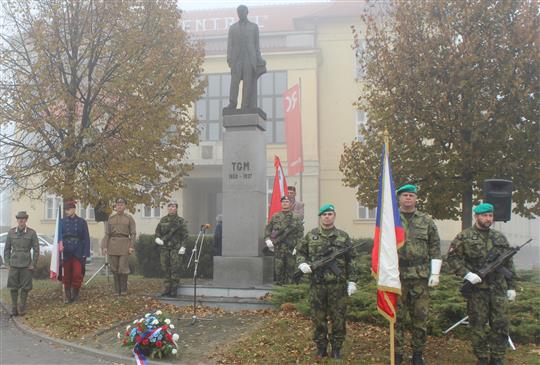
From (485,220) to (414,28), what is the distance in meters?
8.59

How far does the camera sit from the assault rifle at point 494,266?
6.46 metres

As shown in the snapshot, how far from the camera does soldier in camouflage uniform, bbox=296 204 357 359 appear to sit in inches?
270

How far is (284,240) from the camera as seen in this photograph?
36.2 ft

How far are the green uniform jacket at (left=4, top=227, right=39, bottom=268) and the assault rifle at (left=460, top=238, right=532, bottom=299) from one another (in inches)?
318

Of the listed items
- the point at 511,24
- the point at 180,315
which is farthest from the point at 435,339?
the point at 511,24

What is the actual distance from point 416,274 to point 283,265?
4.82 m

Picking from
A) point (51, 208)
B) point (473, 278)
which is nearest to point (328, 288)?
point (473, 278)

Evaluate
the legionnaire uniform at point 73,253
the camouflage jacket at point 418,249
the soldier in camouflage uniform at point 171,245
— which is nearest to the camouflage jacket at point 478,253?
the camouflage jacket at point 418,249

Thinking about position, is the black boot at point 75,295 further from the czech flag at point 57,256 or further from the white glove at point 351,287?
the white glove at point 351,287

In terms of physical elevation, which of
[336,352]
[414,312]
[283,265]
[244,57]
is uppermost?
[244,57]

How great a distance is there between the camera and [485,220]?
672cm

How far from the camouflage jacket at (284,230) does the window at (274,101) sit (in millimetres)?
19474

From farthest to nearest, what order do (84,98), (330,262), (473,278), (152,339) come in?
(84,98) → (152,339) → (330,262) → (473,278)

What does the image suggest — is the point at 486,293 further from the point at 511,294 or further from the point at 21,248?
the point at 21,248
